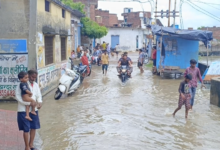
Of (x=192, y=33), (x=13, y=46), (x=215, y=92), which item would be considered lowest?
(x=215, y=92)

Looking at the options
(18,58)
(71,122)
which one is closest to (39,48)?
(18,58)

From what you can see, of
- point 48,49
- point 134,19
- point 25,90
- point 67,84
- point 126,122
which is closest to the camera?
point 25,90

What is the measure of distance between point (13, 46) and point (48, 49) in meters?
2.43

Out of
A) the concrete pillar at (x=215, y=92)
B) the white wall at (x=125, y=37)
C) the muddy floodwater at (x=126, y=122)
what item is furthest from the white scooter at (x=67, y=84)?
the white wall at (x=125, y=37)

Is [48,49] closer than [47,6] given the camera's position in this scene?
No

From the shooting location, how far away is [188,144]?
597 cm

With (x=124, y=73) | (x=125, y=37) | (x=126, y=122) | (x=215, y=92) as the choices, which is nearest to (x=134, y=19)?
(x=125, y=37)

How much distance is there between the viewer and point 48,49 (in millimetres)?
11820

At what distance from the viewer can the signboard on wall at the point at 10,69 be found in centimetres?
955

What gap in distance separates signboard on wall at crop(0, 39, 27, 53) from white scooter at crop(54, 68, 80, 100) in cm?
173

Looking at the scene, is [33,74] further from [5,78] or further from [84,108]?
[5,78]

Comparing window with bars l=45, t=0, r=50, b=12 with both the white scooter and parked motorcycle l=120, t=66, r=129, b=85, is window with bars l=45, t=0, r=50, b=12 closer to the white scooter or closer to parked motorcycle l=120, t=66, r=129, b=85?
the white scooter

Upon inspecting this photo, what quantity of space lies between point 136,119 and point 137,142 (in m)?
1.79

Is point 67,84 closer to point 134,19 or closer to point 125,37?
point 125,37
